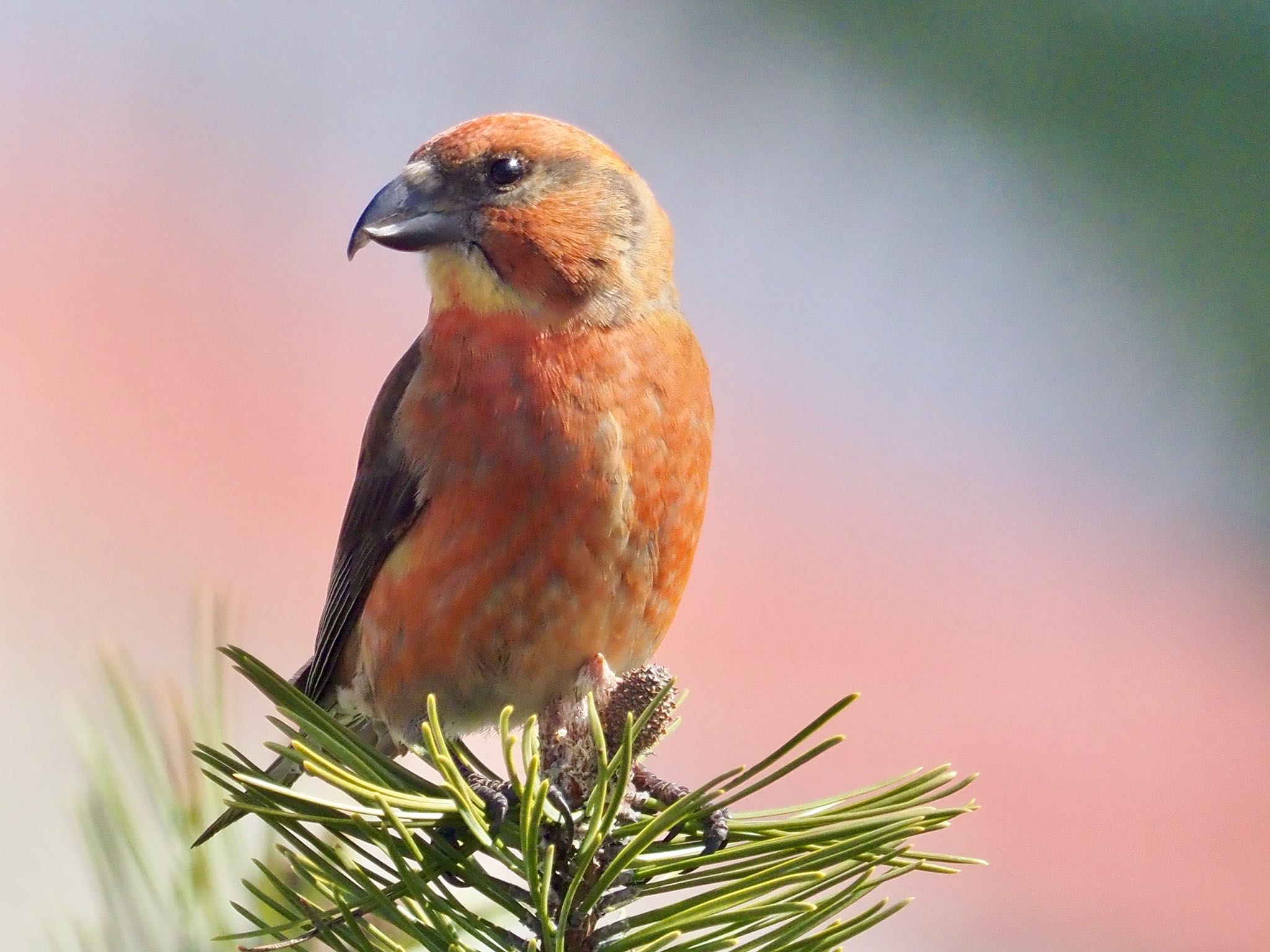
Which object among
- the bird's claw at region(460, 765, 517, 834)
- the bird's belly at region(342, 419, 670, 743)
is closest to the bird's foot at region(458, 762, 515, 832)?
the bird's claw at region(460, 765, 517, 834)

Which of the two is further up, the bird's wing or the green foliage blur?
the green foliage blur

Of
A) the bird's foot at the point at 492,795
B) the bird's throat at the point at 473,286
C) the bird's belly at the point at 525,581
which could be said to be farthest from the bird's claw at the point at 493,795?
the bird's throat at the point at 473,286

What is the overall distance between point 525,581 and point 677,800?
1.52ft

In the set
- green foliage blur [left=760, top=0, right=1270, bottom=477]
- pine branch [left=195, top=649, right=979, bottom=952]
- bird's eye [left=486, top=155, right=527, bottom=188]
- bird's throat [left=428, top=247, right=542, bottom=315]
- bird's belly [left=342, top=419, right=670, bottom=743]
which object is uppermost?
green foliage blur [left=760, top=0, right=1270, bottom=477]

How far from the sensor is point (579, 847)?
961mm

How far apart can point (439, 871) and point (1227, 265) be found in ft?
21.4

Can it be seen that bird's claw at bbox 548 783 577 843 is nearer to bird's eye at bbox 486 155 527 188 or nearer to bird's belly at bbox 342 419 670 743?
bird's belly at bbox 342 419 670 743

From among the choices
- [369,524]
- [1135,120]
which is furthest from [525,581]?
[1135,120]

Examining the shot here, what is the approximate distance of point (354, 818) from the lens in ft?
2.79

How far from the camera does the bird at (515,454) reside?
141cm

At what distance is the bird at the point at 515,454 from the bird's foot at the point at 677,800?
0.80ft

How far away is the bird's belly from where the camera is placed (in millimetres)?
1400

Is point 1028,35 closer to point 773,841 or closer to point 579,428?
point 579,428

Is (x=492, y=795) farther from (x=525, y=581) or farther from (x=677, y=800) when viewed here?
(x=525, y=581)
